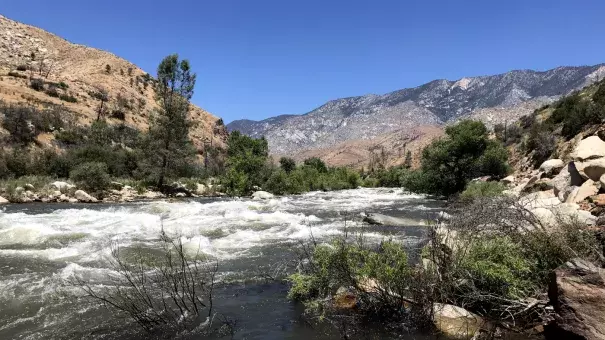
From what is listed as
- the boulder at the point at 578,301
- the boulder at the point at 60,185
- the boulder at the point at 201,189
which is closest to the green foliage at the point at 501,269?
the boulder at the point at 578,301

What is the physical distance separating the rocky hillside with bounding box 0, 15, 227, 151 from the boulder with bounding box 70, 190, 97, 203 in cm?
3346

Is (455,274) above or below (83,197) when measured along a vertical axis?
below

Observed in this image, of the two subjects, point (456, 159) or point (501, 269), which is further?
point (456, 159)

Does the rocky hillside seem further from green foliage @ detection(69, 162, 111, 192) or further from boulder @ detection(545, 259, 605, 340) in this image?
boulder @ detection(545, 259, 605, 340)

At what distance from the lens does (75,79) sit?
241 ft

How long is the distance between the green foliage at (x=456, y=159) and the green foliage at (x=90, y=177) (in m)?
26.8

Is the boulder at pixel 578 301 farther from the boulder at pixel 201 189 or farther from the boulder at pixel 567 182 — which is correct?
the boulder at pixel 201 189

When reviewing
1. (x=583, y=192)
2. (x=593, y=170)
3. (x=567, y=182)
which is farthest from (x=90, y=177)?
(x=593, y=170)

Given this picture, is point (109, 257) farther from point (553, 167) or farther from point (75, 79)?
point (75, 79)

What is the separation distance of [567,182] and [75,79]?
80832 millimetres

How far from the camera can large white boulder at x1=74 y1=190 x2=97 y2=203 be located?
2721 centimetres

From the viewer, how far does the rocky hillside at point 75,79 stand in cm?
6006

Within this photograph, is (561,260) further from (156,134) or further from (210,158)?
(210,158)

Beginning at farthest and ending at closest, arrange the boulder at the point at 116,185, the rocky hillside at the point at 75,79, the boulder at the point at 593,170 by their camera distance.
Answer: the rocky hillside at the point at 75,79, the boulder at the point at 116,185, the boulder at the point at 593,170
